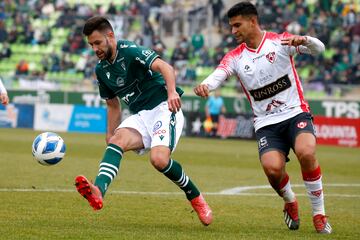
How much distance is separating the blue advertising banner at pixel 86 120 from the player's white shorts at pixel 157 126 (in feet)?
80.1

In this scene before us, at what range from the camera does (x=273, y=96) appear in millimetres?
9578

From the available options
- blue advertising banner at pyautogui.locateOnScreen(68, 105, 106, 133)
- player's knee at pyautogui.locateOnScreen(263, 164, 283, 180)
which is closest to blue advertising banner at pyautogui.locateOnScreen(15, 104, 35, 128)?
blue advertising banner at pyautogui.locateOnScreen(68, 105, 106, 133)

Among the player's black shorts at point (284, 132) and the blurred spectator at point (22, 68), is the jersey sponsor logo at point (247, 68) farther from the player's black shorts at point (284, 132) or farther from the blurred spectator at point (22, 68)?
the blurred spectator at point (22, 68)

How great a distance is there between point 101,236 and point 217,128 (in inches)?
949

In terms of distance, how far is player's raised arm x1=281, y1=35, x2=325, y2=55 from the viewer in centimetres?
891

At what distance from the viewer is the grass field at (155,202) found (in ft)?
29.3

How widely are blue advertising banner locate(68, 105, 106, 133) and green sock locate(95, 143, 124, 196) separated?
24.9 metres

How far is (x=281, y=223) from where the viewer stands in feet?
33.4

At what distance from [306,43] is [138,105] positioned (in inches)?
82.2

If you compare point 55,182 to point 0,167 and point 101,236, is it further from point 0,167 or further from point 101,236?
point 101,236

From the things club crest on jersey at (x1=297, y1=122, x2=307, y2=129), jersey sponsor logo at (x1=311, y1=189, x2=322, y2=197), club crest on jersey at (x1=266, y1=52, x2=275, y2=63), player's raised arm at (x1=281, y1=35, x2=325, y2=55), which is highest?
player's raised arm at (x1=281, y1=35, x2=325, y2=55)

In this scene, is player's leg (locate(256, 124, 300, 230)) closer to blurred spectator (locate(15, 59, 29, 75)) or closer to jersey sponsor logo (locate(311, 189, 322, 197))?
jersey sponsor logo (locate(311, 189, 322, 197))

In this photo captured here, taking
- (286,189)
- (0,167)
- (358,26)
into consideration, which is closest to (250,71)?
(286,189)

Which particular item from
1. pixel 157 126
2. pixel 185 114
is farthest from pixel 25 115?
pixel 157 126
